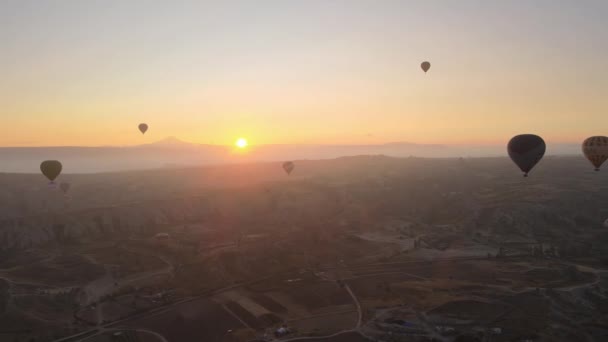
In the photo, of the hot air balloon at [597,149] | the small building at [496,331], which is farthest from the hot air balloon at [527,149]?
the small building at [496,331]

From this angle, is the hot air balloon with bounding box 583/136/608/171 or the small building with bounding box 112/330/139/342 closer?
the small building with bounding box 112/330/139/342

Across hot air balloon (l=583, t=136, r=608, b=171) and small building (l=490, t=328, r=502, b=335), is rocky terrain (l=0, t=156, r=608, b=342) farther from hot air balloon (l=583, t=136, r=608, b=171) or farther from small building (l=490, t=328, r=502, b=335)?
hot air balloon (l=583, t=136, r=608, b=171)

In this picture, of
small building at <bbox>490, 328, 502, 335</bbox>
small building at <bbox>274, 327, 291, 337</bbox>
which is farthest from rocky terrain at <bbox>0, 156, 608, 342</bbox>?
small building at <bbox>274, 327, 291, 337</bbox>

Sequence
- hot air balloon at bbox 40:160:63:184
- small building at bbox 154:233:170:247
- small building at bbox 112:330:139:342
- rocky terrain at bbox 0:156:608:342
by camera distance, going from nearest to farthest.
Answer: small building at bbox 112:330:139:342
rocky terrain at bbox 0:156:608:342
small building at bbox 154:233:170:247
hot air balloon at bbox 40:160:63:184

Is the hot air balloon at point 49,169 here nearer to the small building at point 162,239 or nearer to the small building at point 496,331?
the small building at point 162,239

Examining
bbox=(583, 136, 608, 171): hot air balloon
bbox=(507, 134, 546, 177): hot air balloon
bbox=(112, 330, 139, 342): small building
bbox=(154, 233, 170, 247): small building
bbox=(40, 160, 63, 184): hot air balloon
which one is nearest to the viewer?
bbox=(112, 330, 139, 342): small building

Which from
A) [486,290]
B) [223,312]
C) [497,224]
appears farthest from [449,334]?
[497,224]

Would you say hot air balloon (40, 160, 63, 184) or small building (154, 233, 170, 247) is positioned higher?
hot air balloon (40, 160, 63, 184)
